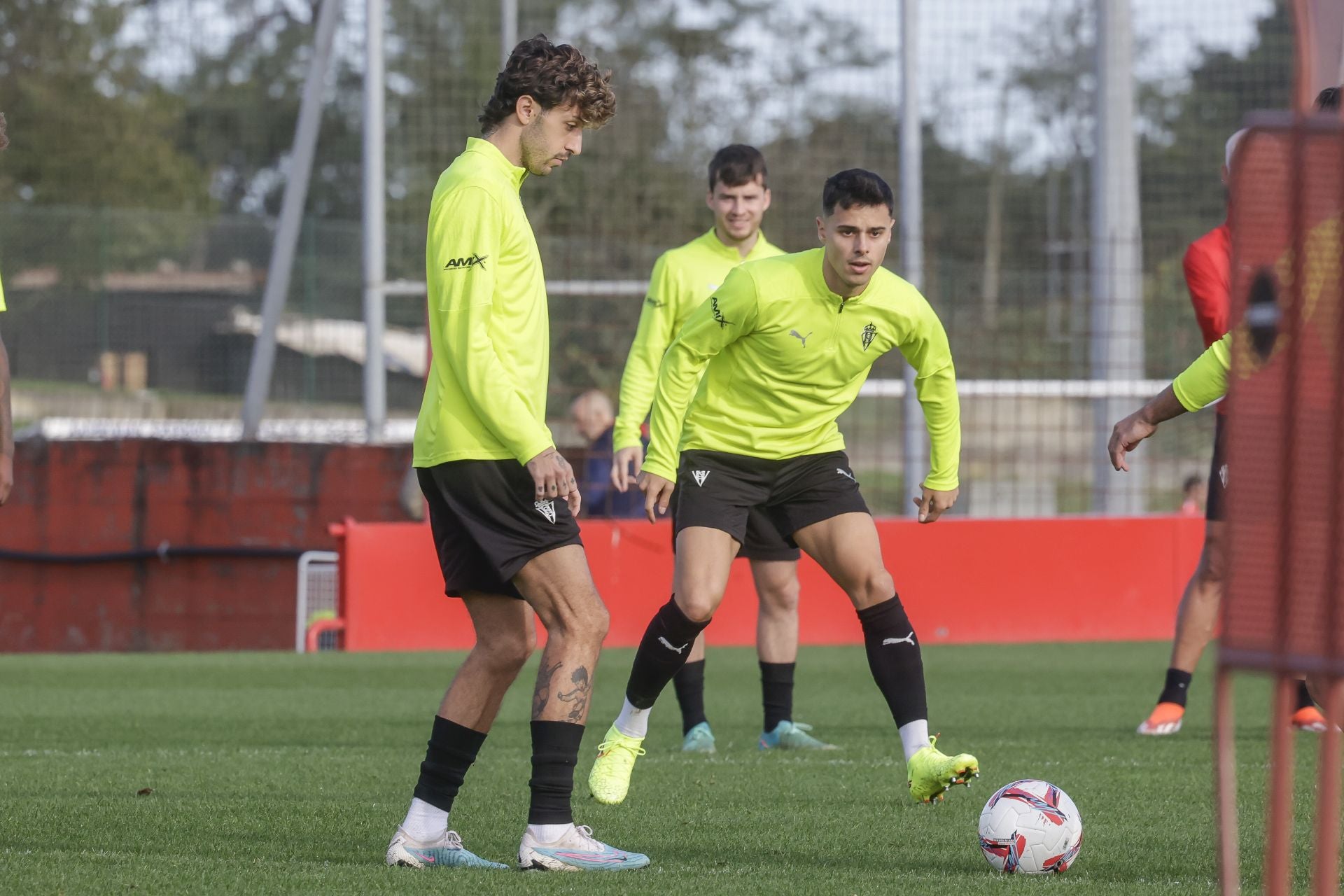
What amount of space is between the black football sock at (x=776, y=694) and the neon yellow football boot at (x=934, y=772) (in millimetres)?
2048

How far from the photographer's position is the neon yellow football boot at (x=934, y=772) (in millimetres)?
5090

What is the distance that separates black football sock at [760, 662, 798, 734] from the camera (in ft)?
24.3

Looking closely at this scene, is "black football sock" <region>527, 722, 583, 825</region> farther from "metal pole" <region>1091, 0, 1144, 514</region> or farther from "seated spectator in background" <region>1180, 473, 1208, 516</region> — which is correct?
"seated spectator in background" <region>1180, 473, 1208, 516</region>

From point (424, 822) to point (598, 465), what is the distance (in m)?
8.40

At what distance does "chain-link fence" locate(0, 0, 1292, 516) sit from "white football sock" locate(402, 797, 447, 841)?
978 cm

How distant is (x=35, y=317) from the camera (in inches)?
790

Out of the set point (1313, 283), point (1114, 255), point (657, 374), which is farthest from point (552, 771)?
point (1114, 255)

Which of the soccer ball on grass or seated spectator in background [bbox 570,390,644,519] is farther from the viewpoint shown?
seated spectator in background [bbox 570,390,644,519]

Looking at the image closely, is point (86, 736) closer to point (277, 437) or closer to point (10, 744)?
point (10, 744)

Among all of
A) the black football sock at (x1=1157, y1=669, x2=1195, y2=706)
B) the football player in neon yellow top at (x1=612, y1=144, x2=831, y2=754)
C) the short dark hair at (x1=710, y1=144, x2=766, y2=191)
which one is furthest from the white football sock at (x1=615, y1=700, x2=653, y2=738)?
the black football sock at (x1=1157, y1=669, x2=1195, y2=706)

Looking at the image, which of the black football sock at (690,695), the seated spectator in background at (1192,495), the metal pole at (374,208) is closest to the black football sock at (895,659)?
the black football sock at (690,695)

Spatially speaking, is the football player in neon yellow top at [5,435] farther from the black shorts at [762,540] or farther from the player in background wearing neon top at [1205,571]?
the player in background wearing neon top at [1205,571]

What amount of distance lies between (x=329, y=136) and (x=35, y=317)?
42.3ft

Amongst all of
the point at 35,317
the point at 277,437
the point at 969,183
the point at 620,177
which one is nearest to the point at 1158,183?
the point at 969,183
